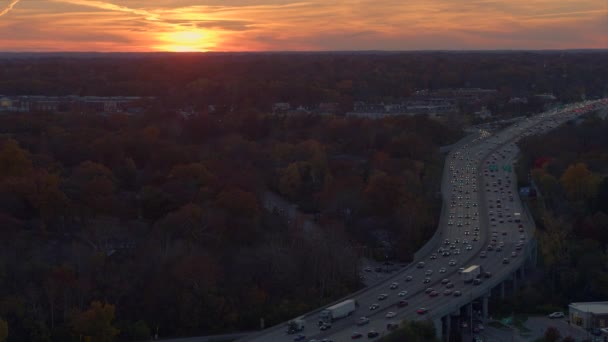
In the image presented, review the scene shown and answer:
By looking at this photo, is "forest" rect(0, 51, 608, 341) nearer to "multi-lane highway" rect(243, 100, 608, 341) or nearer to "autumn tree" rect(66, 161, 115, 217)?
"autumn tree" rect(66, 161, 115, 217)

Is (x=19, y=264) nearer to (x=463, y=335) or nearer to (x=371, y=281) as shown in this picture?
(x=371, y=281)

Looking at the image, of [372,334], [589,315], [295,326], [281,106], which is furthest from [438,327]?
[281,106]

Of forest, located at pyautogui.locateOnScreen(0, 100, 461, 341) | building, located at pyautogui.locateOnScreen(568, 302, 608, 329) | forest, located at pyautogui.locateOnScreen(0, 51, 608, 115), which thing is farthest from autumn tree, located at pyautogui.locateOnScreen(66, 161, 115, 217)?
forest, located at pyautogui.locateOnScreen(0, 51, 608, 115)

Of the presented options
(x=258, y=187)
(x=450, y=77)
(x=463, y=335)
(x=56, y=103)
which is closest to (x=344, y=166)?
(x=258, y=187)

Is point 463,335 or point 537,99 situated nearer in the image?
point 463,335

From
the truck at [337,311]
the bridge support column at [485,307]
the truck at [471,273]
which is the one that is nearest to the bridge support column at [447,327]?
the bridge support column at [485,307]

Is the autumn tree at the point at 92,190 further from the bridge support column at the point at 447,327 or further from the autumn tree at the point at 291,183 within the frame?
the bridge support column at the point at 447,327
